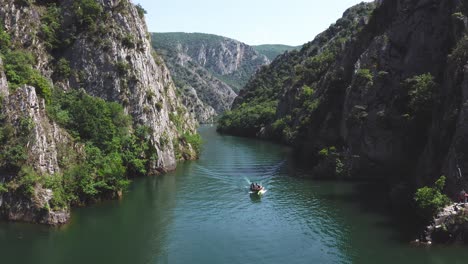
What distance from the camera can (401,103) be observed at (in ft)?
205

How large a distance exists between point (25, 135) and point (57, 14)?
37.0 metres

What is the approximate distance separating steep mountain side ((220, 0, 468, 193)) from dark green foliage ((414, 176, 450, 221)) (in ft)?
3.61

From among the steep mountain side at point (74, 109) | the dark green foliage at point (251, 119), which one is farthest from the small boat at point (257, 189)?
the dark green foliage at point (251, 119)

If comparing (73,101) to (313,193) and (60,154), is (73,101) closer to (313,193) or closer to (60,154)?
(60,154)

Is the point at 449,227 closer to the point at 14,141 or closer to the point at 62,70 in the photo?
the point at 14,141

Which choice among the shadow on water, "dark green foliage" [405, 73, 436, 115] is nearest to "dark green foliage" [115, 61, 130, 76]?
the shadow on water

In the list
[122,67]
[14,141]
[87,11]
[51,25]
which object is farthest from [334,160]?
[51,25]

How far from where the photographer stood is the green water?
1535 inches

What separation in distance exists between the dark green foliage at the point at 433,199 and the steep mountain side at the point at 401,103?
3.61ft

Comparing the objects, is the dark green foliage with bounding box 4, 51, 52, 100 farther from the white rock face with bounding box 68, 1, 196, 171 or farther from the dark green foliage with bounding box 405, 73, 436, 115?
the dark green foliage with bounding box 405, 73, 436, 115

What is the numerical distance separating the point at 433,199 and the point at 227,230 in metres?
19.6

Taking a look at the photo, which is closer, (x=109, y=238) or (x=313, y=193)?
(x=109, y=238)

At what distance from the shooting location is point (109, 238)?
44.3 meters

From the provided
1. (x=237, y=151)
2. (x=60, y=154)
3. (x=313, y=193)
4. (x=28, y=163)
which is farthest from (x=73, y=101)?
(x=237, y=151)
